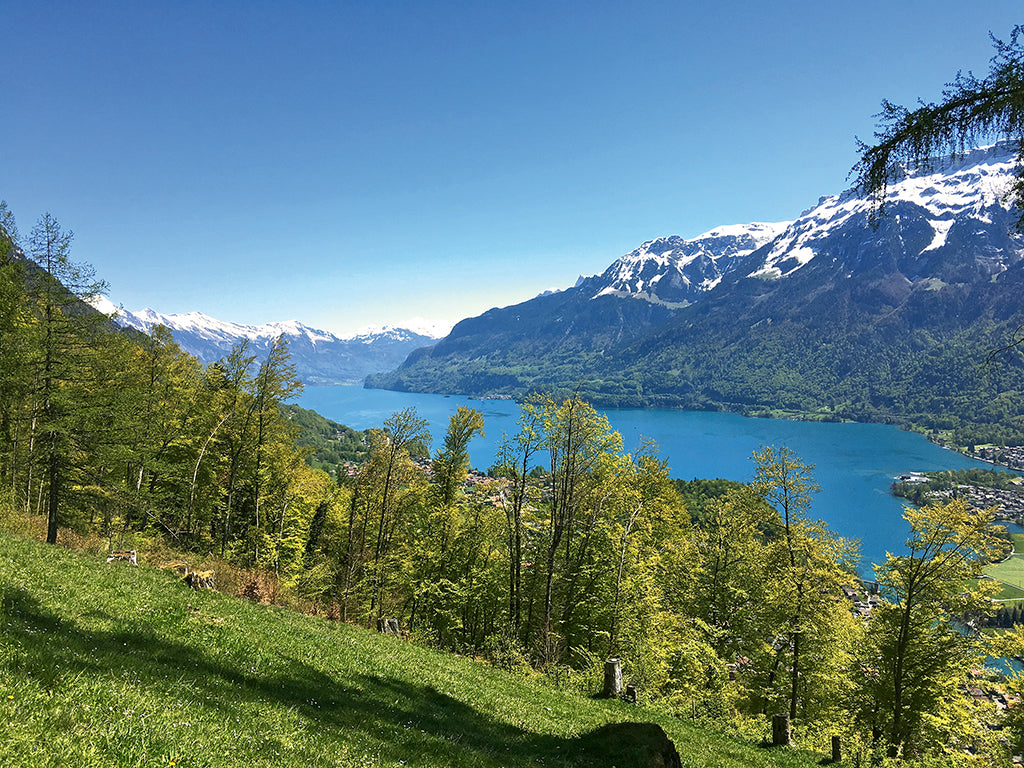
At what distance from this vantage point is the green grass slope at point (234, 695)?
18.1ft

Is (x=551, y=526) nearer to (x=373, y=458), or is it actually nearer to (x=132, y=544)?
(x=373, y=458)

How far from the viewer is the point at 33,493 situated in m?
30.0

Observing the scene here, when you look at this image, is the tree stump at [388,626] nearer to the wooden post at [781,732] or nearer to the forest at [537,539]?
the forest at [537,539]

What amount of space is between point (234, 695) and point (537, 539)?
23.2 meters

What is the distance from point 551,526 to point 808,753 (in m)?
14.7

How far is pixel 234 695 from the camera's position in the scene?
8.10 m

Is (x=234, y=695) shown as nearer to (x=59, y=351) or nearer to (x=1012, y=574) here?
(x=59, y=351)

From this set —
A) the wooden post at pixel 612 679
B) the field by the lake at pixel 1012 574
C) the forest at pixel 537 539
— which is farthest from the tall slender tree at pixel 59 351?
the field by the lake at pixel 1012 574

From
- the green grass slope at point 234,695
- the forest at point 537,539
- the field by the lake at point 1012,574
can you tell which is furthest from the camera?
the field by the lake at point 1012,574

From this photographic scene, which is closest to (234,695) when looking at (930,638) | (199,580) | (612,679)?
(199,580)

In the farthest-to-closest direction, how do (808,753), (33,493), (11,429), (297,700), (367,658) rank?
(33,493) → (11,429) → (808,753) → (367,658) → (297,700)

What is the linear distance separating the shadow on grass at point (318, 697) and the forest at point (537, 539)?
972 centimetres

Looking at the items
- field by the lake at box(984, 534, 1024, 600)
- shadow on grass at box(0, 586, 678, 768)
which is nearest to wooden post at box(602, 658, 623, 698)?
shadow on grass at box(0, 586, 678, 768)

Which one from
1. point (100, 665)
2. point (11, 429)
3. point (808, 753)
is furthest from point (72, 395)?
point (808, 753)
